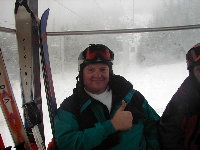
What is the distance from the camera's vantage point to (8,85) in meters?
2.59

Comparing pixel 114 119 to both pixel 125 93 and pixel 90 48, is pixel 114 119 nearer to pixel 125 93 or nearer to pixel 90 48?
pixel 125 93

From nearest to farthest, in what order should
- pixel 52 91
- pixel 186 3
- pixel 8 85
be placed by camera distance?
1. pixel 8 85
2. pixel 52 91
3. pixel 186 3

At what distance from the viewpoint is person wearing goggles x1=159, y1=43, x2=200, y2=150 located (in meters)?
2.07

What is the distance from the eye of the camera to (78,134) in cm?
187

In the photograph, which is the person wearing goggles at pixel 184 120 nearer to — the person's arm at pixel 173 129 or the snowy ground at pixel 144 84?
the person's arm at pixel 173 129

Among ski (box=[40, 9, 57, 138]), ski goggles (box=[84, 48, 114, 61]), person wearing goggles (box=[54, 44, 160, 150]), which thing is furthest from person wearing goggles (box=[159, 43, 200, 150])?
ski (box=[40, 9, 57, 138])

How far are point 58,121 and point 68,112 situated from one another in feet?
0.34

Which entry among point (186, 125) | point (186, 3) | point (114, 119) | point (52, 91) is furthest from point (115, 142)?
point (186, 3)

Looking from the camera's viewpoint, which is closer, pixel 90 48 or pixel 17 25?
pixel 90 48

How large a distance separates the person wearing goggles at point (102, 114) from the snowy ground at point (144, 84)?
1140mm

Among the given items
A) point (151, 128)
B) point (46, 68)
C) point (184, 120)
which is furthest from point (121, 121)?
point (46, 68)

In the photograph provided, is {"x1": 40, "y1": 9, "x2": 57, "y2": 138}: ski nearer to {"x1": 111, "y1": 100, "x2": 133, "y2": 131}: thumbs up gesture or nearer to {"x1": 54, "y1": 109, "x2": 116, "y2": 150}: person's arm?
{"x1": 54, "y1": 109, "x2": 116, "y2": 150}: person's arm

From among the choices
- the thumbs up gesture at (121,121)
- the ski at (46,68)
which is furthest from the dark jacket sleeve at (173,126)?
the ski at (46,68)

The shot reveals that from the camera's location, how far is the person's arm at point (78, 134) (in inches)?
71.9
